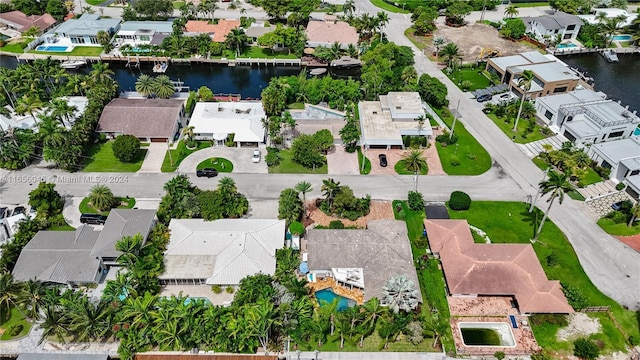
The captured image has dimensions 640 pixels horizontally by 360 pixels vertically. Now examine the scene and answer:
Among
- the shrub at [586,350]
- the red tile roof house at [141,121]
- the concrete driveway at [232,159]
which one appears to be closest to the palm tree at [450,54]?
the concrete driveway at [232,159]

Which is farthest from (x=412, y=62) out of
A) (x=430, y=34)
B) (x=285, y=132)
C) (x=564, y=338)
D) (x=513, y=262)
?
(x=564, y=338)

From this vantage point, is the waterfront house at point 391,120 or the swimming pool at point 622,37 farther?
the swimming pool at point 622,37

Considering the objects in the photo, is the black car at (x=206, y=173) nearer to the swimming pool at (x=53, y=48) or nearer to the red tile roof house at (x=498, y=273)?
the red tile roof house at (x=498, y=273)

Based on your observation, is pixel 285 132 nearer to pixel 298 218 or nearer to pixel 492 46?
pixel 298 218

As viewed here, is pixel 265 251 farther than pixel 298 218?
No

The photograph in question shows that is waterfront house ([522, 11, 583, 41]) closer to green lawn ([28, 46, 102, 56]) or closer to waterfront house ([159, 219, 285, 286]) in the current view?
waterfront house ([159, 219, 285, 286])

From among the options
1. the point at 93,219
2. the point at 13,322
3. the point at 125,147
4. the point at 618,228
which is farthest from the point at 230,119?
the point at 618,228
